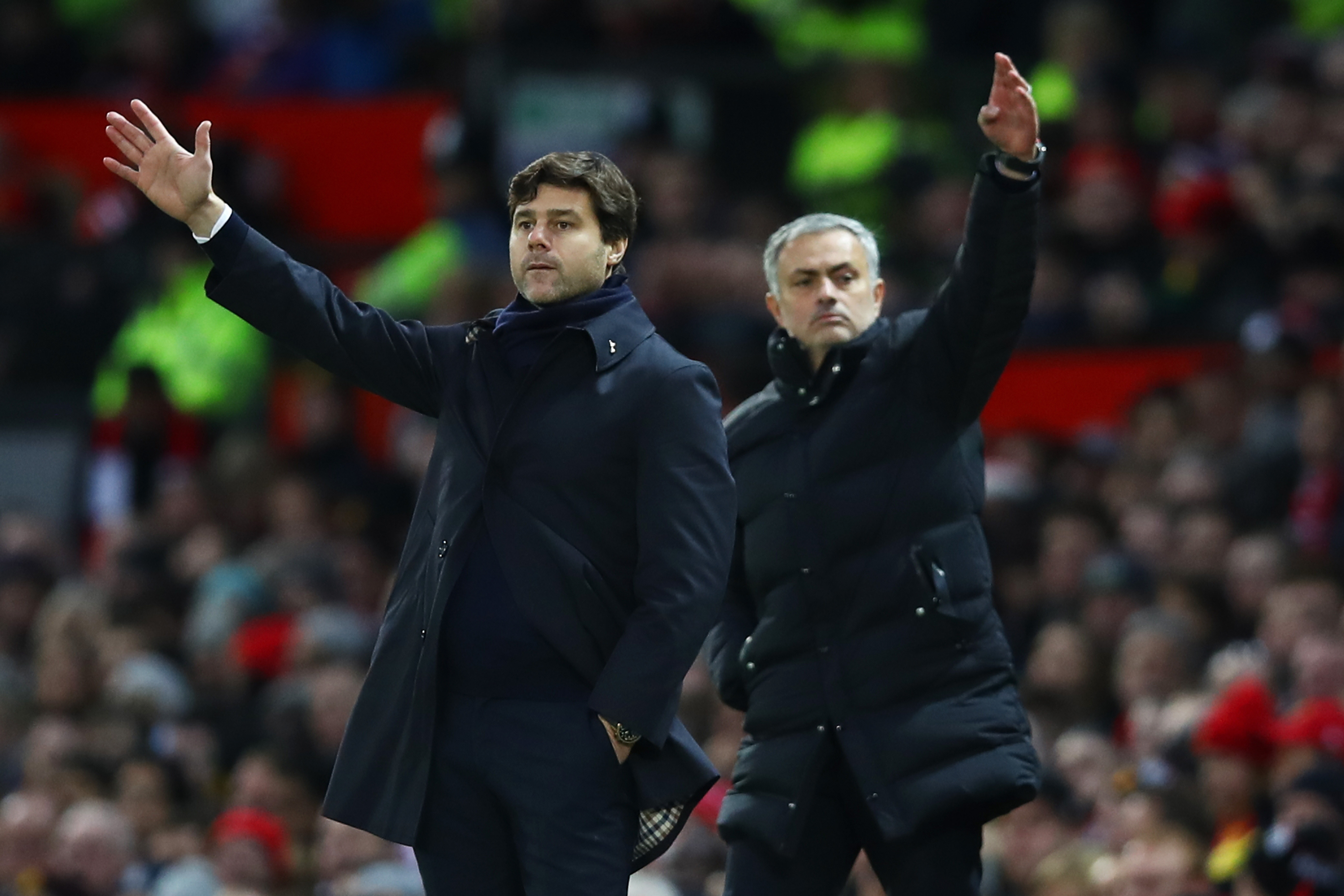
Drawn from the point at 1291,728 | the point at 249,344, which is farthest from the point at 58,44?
the point at 1291,728

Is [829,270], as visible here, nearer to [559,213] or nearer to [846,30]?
[559,213]

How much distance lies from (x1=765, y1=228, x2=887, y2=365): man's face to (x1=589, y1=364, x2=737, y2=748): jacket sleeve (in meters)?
0.78

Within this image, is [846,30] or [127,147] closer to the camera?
[127,147]

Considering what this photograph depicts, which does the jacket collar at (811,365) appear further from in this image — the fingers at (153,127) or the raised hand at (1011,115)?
the fingers at (153,127)

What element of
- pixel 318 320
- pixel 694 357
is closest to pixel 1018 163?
pixel 318 320

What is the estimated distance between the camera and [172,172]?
15.2ft

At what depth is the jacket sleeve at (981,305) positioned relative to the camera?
16.2 feet

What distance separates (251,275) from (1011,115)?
1.56 metres

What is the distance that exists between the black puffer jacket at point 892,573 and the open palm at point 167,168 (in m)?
1.40

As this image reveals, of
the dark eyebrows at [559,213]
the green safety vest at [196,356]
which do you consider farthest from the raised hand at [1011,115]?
the green safety vest at [196,356]

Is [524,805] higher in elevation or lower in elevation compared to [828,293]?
lower

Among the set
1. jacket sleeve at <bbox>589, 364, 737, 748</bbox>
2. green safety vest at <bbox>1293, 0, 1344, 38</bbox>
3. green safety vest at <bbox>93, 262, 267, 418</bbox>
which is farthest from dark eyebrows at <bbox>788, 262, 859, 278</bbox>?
green safety vest at <bbox>93, 262, 267, 418</bbox>

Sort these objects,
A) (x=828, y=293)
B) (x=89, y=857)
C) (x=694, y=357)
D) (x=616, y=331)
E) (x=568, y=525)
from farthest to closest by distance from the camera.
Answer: (x=694, y=357)
(x=89, y=857)
(x=828, y=293)
(x=616, y=331)
(x=568, y=525)

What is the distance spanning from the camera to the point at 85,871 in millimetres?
9133
